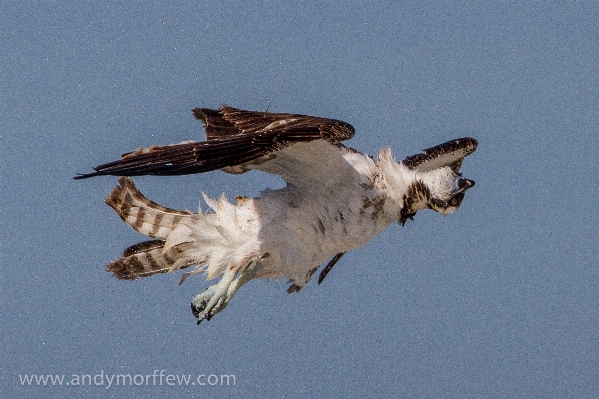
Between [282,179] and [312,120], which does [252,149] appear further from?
[282,179]

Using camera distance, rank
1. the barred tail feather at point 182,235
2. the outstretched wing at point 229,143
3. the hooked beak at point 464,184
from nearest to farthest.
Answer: the outstretched wing at point 229,143, the hooked beak at point 464,184, the barred tail feather at point 182,235

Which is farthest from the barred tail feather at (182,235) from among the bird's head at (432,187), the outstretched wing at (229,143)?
the bird's head at (432,187)

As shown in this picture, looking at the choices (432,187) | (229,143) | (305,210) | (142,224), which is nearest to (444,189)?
(432,187)

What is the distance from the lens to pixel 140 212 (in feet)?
25.4

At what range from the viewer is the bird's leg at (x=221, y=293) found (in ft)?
23.5

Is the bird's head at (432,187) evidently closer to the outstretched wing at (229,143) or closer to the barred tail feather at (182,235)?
the outstretched wing at (229,143)

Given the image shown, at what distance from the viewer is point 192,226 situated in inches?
295

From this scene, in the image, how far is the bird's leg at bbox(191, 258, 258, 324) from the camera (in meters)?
7.16

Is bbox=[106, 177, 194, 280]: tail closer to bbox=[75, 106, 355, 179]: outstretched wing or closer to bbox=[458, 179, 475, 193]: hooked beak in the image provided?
bbox=[75, 106, 355, 179]: outstretched wing

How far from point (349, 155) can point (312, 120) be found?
2.54ft

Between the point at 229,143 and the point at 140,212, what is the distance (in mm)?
1708

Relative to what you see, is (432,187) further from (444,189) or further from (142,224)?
(142,224)

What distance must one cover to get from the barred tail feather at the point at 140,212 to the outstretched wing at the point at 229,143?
3.23ft

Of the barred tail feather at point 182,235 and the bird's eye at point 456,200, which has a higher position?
the barred tail feather at point 182,235
